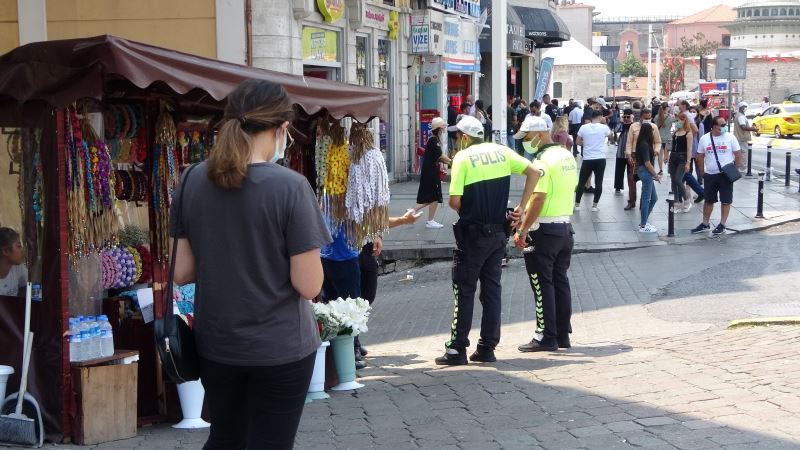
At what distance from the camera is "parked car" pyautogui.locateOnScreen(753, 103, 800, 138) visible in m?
48.3

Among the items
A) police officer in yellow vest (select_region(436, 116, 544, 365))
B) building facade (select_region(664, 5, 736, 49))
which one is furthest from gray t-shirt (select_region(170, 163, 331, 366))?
building facade (select_region(664, 5, 736, 49))

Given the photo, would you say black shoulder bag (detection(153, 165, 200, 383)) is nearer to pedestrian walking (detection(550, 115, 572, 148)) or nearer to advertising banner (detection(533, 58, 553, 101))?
pedestrian walking (detection(550, 115, 572, 148))

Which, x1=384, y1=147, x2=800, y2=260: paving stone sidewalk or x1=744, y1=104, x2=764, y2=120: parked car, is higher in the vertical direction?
x1=744, y1=104, x2=764, y2=120: parked car

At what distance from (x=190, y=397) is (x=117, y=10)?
9991mm

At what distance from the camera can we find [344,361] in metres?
7.51

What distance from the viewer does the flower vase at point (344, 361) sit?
24.5 ft

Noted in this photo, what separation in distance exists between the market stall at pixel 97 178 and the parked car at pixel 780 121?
4490 centimetres

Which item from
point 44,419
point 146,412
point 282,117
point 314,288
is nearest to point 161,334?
point 314,288

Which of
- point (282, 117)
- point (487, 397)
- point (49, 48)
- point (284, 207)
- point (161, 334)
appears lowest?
point (487, 397)

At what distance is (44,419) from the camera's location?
239 inches

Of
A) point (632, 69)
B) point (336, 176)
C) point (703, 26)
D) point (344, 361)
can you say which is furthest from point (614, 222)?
point (703, 26)

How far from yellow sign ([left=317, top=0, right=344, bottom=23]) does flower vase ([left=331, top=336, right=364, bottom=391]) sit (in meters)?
11.0

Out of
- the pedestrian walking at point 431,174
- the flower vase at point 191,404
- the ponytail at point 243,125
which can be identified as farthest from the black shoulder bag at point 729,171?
the ponytail at point 243,125

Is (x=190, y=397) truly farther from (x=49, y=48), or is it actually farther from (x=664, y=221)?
(x=664, y=221)
